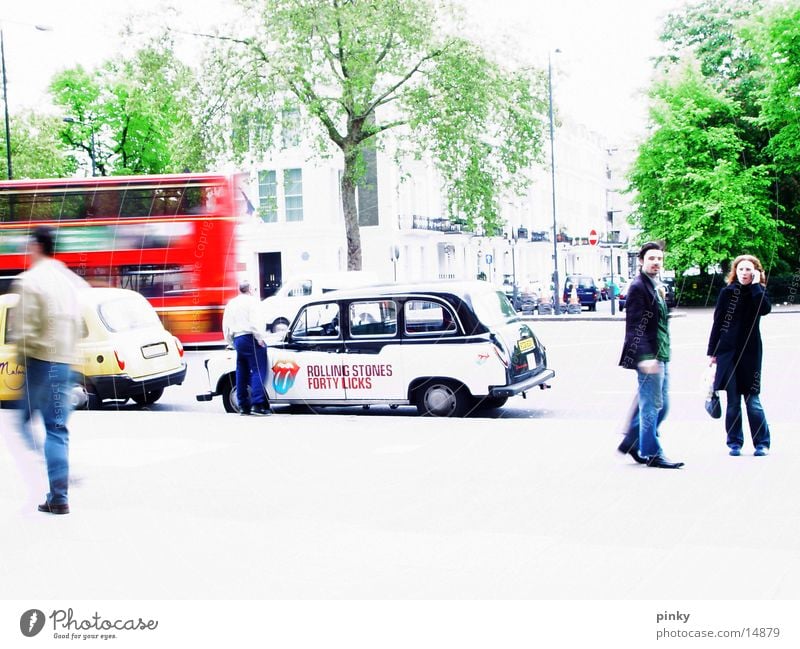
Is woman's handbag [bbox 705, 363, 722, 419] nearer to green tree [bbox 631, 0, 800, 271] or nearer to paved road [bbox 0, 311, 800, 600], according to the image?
paved road [bbox 0, 311, 800, 600]

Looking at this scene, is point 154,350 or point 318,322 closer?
point 318,322

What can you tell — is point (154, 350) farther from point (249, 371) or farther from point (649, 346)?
point (649, 346)

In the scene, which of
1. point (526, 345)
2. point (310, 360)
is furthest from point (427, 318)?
point (310, 360)

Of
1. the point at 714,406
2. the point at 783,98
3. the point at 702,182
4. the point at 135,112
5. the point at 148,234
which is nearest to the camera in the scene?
the point at 714,406

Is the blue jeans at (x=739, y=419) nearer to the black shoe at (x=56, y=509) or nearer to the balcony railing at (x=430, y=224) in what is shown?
the balcony railing at (x=430, y=224)

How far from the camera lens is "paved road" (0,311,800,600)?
4.41 m

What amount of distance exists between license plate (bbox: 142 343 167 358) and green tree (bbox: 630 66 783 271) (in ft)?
22.3

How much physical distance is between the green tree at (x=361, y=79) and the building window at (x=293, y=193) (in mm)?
1495

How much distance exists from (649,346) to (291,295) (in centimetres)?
1749

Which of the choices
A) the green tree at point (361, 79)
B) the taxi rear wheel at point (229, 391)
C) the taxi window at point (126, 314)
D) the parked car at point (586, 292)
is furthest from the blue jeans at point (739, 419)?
the green tree at point (361, 79)

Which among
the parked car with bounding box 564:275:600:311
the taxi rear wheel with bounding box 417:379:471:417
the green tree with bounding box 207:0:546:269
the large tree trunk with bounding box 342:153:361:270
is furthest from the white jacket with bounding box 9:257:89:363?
the green tree with bounding box 207:0:546:269

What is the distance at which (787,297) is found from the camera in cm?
1565

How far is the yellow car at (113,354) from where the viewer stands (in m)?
11.9

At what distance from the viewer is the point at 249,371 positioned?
11.1 meters
